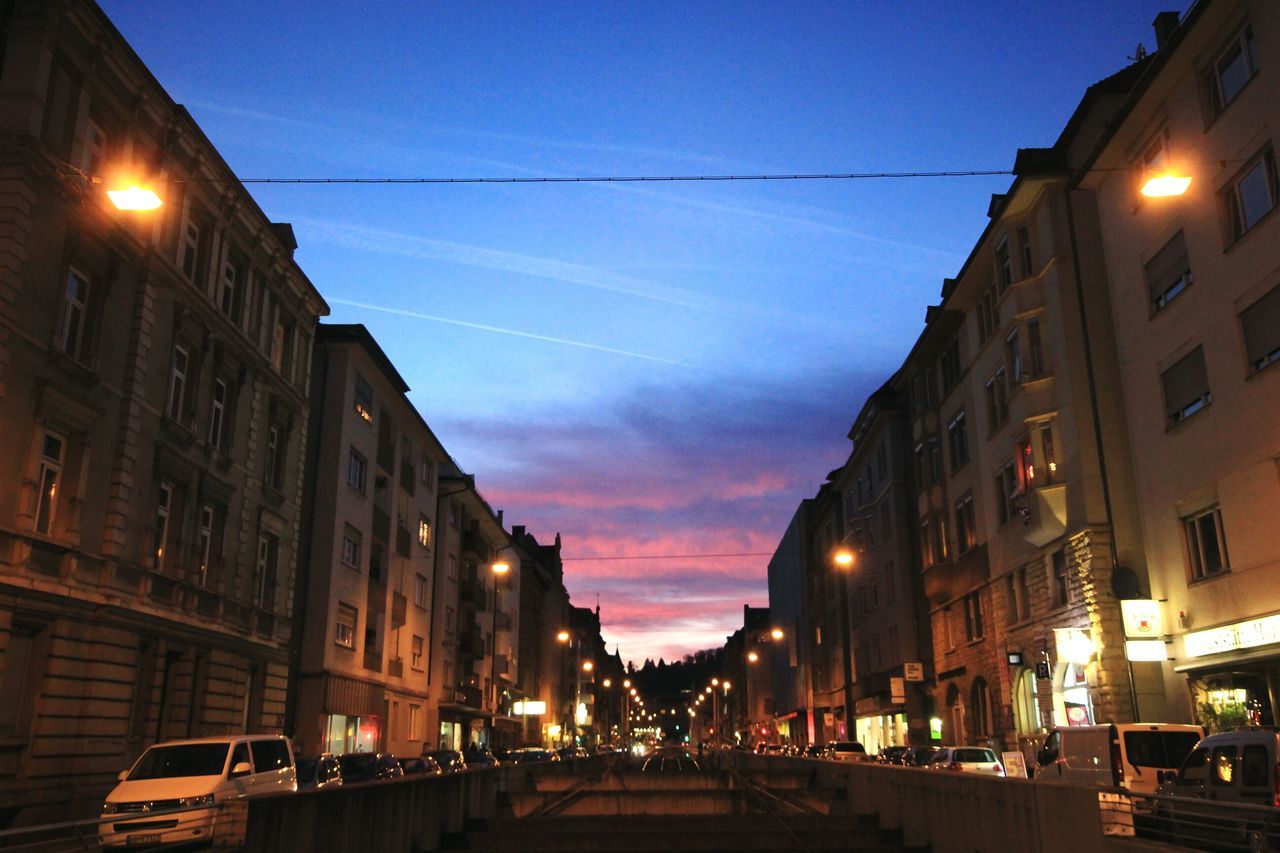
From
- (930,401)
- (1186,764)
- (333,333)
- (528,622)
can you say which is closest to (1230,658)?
(1186,764)

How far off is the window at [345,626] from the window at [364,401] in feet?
27.5

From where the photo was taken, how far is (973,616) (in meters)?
41.0

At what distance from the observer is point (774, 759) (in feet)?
104

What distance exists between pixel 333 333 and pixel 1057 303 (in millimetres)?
28055

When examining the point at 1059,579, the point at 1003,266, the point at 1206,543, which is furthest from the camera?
the point at 1003,266

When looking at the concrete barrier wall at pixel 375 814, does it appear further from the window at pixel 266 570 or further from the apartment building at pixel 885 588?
the apartment building at pixel 885 588

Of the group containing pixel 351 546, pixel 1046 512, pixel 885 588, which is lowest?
pixel 1046 512

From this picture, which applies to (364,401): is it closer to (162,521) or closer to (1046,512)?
(162,521)

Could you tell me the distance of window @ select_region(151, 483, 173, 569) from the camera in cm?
2694

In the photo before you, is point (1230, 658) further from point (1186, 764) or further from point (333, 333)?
point (333, 333)

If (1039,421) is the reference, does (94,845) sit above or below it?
below

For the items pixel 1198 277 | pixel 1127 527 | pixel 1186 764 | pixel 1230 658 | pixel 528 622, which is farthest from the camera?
pixel 528 622

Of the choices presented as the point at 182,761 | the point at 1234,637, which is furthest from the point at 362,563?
the point at 1234,637

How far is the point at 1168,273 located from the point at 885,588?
33176mm
